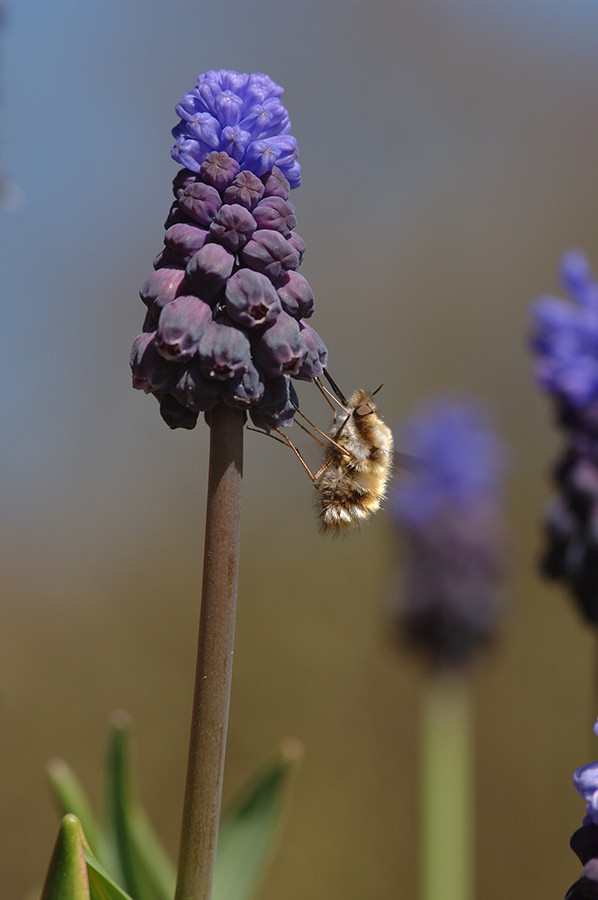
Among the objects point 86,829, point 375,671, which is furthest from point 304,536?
point 86,829

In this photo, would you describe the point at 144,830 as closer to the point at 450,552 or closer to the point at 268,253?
the point at 268,253

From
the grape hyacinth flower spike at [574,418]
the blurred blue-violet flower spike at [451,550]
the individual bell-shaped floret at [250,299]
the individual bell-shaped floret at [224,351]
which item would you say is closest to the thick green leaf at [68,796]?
the individual bell-shaped floret at [224,351]

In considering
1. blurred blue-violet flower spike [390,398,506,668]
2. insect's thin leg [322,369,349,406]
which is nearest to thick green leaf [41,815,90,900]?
insect's thin leg [322,369,349,406]

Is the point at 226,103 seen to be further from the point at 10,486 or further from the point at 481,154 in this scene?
the point at 481,154

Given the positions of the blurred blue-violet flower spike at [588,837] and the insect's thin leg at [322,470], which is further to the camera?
the insect's thin leg at [322,470]

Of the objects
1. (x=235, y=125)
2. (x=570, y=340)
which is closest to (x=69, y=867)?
(x=235, y=125)

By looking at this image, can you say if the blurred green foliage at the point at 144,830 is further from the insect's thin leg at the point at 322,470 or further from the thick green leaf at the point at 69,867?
the insect's thin leg at the point at 322,470

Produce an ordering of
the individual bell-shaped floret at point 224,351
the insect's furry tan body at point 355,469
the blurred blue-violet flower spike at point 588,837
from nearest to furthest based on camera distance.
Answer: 1. the blurred blue-violet flower spike at point 588,837
2. the individual bell-shaped floret at point 224,351
3. the insect's furry tan body at point 355,469
